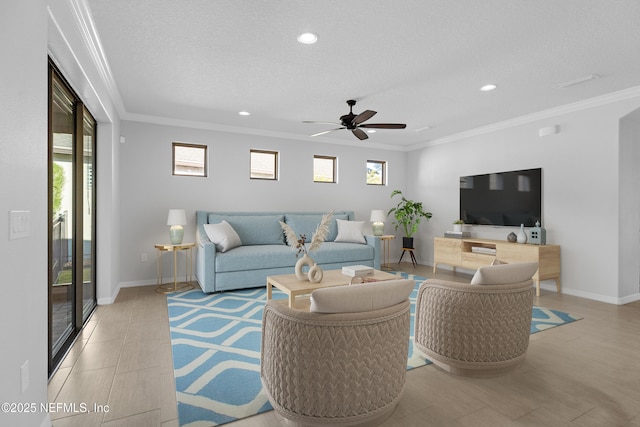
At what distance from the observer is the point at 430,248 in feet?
22.0

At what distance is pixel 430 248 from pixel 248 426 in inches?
219

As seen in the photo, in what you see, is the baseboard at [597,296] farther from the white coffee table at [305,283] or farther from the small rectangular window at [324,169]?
the small rectangular window at [324,169]

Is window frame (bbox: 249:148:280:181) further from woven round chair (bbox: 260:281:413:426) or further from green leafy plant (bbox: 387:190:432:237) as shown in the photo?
woven round chair (bbox: 260:281:413:426)

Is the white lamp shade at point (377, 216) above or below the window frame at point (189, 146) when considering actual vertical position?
below

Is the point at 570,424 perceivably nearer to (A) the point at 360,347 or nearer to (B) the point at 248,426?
(A) the point at 360,347

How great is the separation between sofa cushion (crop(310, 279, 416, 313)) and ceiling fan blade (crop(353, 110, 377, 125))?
2.30m

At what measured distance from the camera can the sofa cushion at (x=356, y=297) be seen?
1611 mm

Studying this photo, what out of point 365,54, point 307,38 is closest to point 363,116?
point 365,54

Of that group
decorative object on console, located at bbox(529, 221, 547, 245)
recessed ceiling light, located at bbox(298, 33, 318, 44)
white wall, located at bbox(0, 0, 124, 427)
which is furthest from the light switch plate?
decorative object on console, located at bbox(529, 221, 547, 245)

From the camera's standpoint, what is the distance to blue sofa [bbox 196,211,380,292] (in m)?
4.46

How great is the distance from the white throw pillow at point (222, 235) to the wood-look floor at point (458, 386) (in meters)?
1.57

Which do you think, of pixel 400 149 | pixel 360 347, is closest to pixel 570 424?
pixel 360 347

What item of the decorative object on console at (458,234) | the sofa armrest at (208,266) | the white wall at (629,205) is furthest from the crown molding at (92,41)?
the white wall at (629,205)

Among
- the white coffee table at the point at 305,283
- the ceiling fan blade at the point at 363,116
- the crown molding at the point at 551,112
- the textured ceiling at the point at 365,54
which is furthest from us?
the crown molding at the point at 551,112
